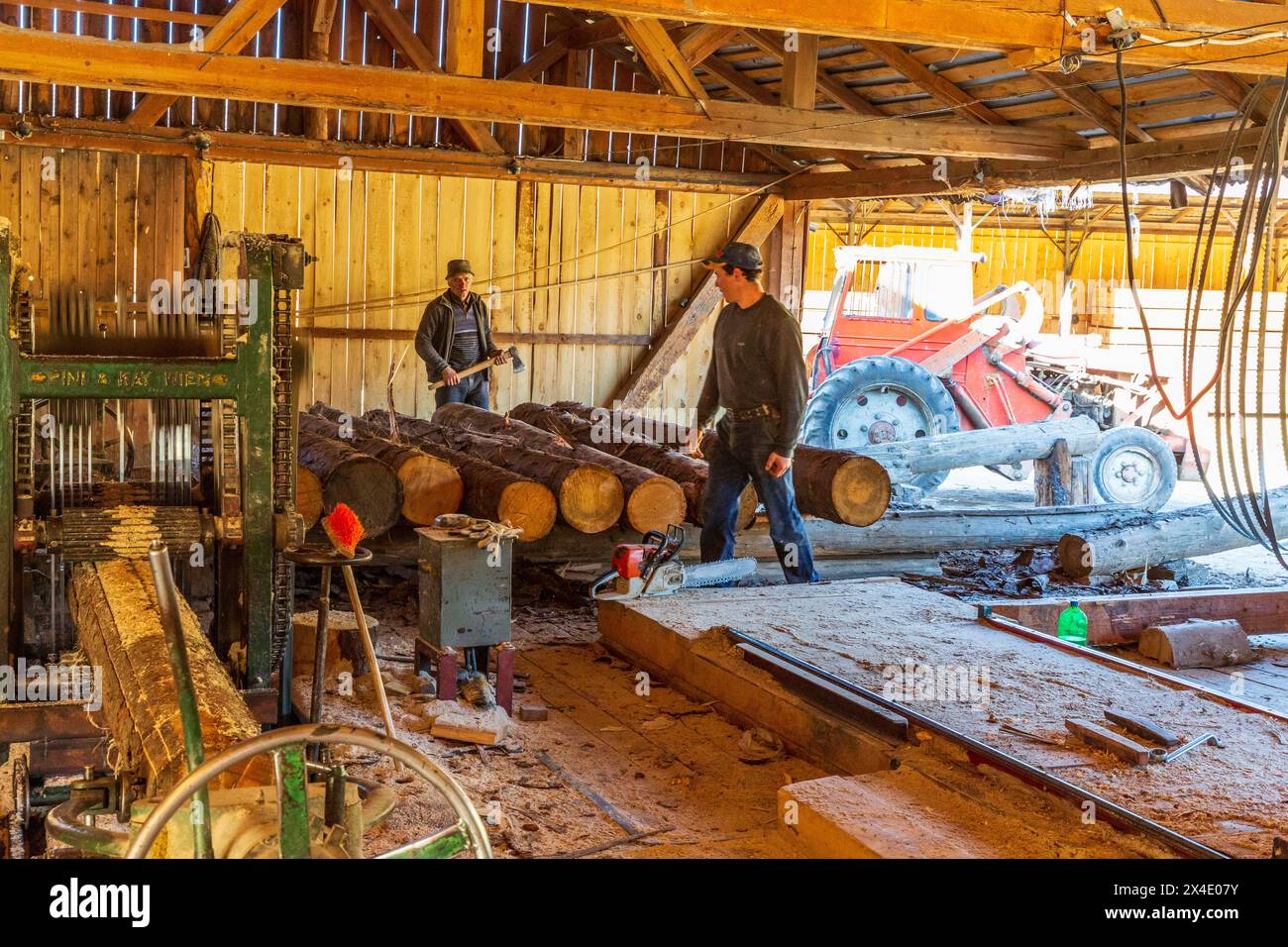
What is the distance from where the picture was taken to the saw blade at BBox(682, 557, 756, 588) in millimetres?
7262

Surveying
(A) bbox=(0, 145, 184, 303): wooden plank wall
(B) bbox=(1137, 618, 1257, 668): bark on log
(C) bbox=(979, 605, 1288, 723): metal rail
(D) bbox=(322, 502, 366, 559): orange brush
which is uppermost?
(A) bbox=(0, 145, 184, 303): wooden plank wall

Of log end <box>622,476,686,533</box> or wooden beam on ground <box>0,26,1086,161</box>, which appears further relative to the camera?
log end <box>622,476,686,533</box>

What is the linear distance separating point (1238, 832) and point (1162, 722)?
1013 mm

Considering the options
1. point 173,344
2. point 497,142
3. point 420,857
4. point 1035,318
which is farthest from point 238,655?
point 1035,318

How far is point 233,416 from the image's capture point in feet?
15.8

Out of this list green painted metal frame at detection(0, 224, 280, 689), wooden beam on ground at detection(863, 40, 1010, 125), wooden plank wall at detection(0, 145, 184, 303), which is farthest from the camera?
wooden plank wall at detection(0, 145, 184, 303)

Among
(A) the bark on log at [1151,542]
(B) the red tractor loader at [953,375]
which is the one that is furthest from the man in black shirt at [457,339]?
(A) the bark on log at [1151,542]

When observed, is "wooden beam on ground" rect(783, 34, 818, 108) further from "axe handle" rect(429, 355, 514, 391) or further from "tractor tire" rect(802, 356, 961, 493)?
"tractor tire" rect(802, 356, 961, 493)

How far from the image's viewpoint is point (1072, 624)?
6895mm

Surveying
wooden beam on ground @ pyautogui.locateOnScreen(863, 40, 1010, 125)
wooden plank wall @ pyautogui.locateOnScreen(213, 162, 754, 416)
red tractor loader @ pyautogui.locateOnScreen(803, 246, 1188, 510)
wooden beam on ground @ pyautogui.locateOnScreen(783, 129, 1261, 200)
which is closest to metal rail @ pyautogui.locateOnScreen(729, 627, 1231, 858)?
wooden beam on ground @ pyautogui.locateOnScreen(783, 129, 1261, 200)

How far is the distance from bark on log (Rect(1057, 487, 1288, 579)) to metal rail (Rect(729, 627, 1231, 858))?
167 inches

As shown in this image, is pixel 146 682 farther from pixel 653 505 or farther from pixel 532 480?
pixel 653 505

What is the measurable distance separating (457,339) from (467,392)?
440mm
